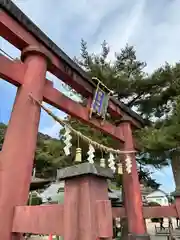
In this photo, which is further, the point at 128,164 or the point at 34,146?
the point at 128,164

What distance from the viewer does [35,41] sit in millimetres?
3332

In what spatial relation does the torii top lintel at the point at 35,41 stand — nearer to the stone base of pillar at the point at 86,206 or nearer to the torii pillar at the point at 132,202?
the torii pillar at the point at 132,202

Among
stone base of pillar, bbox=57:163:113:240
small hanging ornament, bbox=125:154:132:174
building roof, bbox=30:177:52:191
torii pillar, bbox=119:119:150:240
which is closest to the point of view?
stone base of pillar, bbox=57:163:113:240

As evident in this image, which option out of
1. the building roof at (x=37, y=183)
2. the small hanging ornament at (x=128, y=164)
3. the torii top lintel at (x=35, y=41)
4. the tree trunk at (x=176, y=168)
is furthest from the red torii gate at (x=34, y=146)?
the building roof at (x=37, y=183)

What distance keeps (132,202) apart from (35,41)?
167 inches

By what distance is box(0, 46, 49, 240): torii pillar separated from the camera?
86.7 inches

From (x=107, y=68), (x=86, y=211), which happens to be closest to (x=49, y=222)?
(x=86, y=211)

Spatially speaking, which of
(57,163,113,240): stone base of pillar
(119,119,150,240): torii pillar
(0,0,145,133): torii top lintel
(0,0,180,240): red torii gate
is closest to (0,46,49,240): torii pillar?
(0,0,180,240): red torii gate

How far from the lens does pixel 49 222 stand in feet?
5.44

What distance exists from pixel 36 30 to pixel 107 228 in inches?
122

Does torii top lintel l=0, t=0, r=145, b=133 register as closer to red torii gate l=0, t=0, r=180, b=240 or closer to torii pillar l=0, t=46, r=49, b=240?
red torii gate l=0, t=0, r=180, b=240

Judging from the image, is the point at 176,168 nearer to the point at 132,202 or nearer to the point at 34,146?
the point at 132,202

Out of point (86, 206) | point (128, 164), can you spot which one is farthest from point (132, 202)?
point (86, 206)

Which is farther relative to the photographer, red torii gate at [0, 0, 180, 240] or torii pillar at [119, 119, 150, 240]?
torii pillar at [119, 119, 150, 240]
